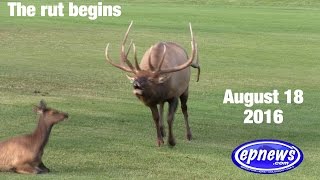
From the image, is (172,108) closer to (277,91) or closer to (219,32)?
(277,91)

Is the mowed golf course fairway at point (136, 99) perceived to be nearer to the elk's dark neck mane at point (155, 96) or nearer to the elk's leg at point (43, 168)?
the elk's leg at point (43, 168)

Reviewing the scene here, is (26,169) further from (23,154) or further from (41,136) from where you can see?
(41,136)

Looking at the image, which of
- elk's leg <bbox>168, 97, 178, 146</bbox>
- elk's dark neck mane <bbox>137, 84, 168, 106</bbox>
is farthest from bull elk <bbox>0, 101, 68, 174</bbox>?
elk's leg <bbox>168, 97, 178, 146</bbox>

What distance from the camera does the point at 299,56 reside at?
1336 inches

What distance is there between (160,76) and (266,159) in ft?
7.21

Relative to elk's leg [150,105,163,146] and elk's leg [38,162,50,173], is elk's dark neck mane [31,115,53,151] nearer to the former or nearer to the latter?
elk's leg [38,162,50,173]

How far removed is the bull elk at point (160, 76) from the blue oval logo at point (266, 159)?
4.69 ft

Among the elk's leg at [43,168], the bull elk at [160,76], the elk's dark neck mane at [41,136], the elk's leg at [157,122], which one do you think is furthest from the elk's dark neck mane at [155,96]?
the elk's leg at [43,168]

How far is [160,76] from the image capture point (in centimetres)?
1359

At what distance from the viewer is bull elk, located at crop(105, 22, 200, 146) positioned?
13.5 m

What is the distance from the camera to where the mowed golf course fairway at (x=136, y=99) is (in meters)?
13.2

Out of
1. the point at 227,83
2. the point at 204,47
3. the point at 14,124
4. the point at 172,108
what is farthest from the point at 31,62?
the point at 172,108

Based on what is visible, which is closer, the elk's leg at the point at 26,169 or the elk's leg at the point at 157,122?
the elk's leg at the point at 26,169

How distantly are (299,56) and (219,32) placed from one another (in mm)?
10031
